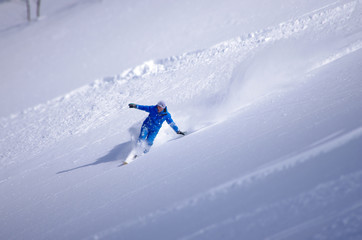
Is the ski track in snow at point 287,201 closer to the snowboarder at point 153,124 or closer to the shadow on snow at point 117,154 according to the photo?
the shadow on snow at point 117,154

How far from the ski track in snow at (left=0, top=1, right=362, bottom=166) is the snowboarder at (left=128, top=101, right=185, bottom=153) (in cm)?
112

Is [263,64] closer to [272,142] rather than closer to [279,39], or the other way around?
[279,39]

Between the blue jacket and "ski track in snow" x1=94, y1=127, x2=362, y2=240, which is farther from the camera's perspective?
the blue jacket

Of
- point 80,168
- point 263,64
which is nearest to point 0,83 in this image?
point 80,168

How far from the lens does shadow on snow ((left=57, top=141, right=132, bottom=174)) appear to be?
5.68 m

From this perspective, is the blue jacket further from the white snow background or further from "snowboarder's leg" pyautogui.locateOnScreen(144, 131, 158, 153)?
the white snow background

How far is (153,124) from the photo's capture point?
A: 5.99 m

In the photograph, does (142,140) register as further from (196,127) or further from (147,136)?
(196,127)

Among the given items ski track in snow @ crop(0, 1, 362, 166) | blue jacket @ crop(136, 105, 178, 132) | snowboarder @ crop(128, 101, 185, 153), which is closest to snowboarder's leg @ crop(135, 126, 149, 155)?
snowboarder @ crop(128, 101, 185, 153)

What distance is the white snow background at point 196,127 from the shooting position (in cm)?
296

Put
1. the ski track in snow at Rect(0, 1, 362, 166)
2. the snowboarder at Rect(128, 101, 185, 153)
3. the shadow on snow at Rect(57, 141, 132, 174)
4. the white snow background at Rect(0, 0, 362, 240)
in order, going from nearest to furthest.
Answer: the white snow background at Rect(0, 0, 362, 240)
the shadow on snow at Rect(57, 141, 132, 174)
the snowboarder at Rect(128, 101, 185, 153)
the ski track in snow at Rect(0, 1, 362, 166)

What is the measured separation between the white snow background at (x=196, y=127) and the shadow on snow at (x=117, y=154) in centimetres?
5

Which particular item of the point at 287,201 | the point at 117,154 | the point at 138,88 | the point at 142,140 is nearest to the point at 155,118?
the point at 142,140

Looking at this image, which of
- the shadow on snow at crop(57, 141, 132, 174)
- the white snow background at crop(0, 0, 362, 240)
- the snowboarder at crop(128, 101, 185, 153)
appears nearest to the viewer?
the white snow background at crop(0, 0, 362, 240)
